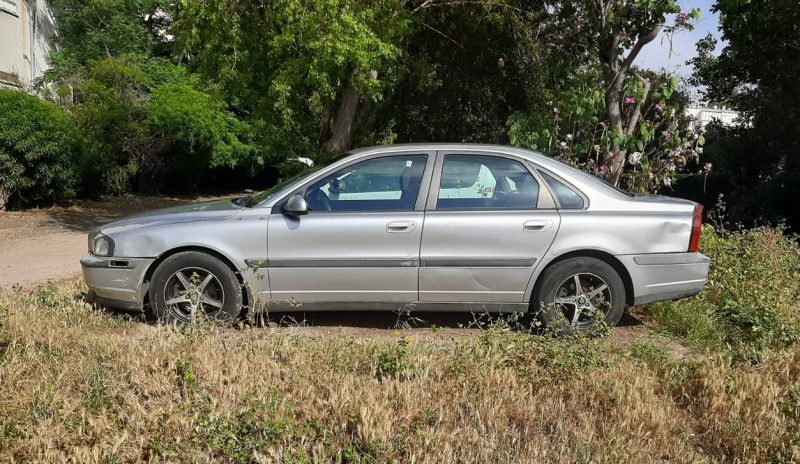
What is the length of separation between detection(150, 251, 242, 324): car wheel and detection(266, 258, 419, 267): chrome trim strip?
37 cm

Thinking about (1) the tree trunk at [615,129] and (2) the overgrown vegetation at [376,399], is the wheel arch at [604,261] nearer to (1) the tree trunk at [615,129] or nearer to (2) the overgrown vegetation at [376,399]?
(2) the overgrown vegetation at [376,399]

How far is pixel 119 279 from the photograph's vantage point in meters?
5.28

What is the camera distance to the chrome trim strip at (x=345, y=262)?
520 cm

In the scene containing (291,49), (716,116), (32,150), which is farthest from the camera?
(716,116)

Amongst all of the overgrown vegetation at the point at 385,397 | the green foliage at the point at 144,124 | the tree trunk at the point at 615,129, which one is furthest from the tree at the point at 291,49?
the overgrown vegetation at the point at 385,397

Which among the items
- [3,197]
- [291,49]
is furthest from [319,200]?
[3,197]

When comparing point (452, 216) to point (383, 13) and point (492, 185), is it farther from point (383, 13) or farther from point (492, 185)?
point (383, 13)

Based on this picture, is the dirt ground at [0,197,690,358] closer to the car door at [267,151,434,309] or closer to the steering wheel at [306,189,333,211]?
the car door at [267,151,434,309]

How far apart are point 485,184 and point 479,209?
241 millimetres

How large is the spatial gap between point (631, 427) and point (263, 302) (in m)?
2.70

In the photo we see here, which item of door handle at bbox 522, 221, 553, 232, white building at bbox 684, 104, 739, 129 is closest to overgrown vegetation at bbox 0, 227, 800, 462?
door handle at bbox 522, 221, 553, 232

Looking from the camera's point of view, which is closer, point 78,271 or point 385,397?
point 385,397

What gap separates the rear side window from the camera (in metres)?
5.36

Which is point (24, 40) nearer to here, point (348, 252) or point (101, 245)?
point (101, 245)
